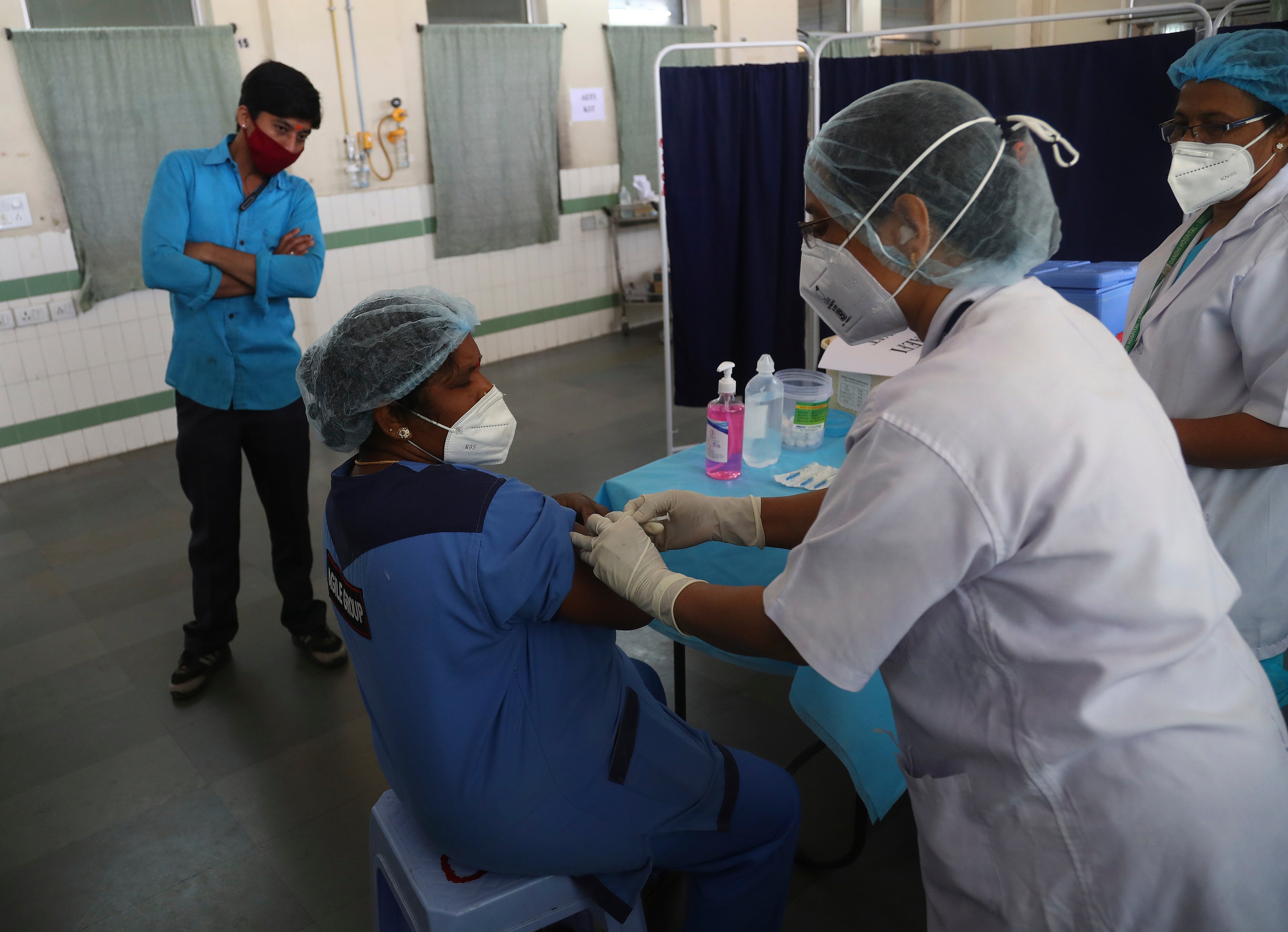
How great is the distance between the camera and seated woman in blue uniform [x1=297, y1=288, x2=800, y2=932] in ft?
3.89

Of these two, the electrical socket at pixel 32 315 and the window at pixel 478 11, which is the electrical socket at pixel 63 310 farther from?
the window at pixel 478 11

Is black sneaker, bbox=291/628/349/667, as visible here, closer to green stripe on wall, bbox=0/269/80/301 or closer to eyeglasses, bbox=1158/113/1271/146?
eyeglasses, bbox=1158/113/1271/146

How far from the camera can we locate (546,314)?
6434 millimetres

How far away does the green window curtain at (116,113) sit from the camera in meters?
4.13

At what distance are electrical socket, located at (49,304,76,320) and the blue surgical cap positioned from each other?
464 cm

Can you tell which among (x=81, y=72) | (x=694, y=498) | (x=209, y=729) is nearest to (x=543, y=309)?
(x=81, y=72)

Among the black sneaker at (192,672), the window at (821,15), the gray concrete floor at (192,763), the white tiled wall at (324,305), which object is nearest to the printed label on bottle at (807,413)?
the gray concrete floor at (192,763)

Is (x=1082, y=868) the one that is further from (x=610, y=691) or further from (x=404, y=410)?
(x=404, y=410)

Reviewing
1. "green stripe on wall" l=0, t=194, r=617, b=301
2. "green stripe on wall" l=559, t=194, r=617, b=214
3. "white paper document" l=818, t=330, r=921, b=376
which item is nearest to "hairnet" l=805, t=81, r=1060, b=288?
"white paper document" l=818, t=330, r=921, b=376

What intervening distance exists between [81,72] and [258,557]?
8.19ft

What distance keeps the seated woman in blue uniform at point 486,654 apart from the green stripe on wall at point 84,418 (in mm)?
3833

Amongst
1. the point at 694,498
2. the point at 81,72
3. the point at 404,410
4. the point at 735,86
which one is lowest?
the point at 694,498

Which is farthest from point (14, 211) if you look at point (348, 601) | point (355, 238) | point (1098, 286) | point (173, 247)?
point (1098, 286)

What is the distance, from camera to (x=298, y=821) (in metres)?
2.18
